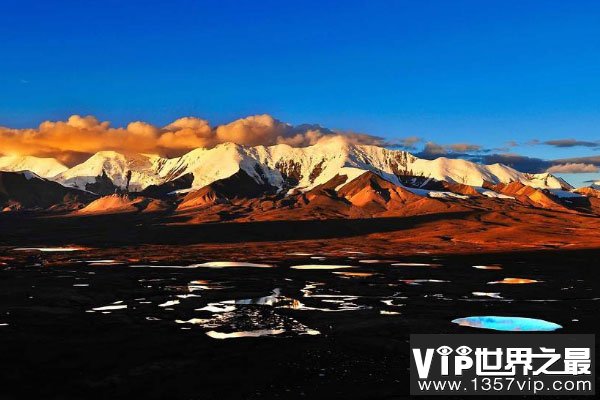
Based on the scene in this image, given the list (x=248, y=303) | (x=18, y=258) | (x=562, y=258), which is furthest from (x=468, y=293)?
(x=18, y=258)

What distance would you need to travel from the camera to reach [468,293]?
6619 centimetres

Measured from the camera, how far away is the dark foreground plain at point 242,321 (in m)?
31.1

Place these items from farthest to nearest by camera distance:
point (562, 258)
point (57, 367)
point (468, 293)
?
point (562, 258) < point (468, 293) < point (57, 367)

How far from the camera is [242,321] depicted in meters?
48.1

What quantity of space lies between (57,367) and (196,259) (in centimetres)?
8524

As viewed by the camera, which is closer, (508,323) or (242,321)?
(508,323)

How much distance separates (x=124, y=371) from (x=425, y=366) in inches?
665

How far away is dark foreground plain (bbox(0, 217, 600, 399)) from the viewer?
1223 inches

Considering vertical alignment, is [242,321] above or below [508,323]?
above

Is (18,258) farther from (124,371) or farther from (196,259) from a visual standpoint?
(124,371)

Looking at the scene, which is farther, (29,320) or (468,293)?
(468,293)

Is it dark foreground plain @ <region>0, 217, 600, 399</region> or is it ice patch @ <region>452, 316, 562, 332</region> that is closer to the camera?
dark foreground plain @ <region>0, 217, 600, 399</region>

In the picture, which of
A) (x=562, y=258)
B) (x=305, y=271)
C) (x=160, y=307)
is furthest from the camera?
(x=562, y=258)

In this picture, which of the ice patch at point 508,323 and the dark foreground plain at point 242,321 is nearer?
the dark foreground plain at point 242,321
